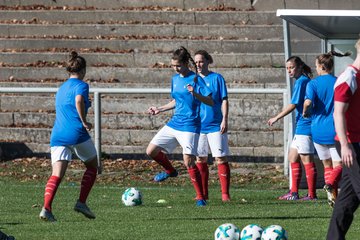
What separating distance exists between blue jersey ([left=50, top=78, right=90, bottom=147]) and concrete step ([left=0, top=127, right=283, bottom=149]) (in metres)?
7.38

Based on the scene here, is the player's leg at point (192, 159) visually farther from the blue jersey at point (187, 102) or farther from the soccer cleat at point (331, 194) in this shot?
the soccer cleat at point (331, 194)

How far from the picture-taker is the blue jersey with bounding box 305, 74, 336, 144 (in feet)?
47.5

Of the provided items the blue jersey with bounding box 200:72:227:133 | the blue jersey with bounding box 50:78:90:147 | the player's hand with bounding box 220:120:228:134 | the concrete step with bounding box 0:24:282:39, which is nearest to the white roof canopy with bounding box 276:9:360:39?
the blue jersey with bounding box 200:72:227:133

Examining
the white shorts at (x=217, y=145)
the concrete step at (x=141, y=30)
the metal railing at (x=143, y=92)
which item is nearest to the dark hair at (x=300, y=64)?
the white shorts at (x=217, y=145)

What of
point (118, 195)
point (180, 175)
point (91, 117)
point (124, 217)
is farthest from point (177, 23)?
point (124, 217)

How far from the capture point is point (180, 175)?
18516 mm

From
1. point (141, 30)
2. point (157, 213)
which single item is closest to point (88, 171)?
point (157, 213)

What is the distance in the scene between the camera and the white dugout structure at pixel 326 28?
15062 mm

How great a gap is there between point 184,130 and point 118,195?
5.99 feet

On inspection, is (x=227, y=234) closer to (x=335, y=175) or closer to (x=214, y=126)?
(x=335, y=175)

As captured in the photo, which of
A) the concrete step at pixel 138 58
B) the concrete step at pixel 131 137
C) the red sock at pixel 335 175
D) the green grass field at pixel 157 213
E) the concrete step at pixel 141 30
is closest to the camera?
the green grass field at pixel 157 213

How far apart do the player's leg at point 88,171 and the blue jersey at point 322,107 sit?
320 centimetres

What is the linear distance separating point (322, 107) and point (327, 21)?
181cm

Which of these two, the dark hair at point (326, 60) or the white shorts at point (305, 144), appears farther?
the white shorts at point (305, 144)
